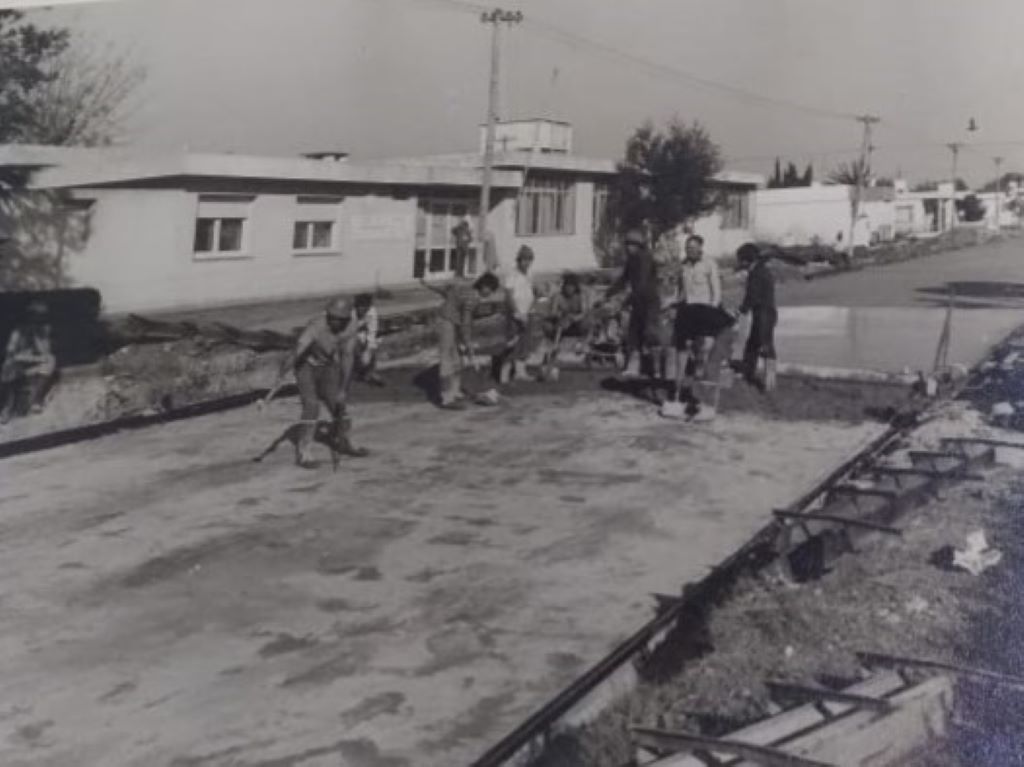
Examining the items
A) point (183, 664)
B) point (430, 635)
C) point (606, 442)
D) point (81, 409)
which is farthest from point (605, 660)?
point (81, 409)

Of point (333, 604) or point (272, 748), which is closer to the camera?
point (272, 748)

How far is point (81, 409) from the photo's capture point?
409 inches

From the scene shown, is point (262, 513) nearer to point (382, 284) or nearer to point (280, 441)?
point (280, 441)

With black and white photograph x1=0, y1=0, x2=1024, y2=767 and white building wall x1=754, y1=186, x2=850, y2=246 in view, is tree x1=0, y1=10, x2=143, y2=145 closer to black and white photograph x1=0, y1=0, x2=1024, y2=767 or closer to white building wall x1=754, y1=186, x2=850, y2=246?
black and white photograph x1=0, y1=0, x2=1024, y2=767

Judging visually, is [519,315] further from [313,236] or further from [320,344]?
[313,236]

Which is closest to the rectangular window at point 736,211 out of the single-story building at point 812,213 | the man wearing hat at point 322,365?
the single-story building at point 812,213

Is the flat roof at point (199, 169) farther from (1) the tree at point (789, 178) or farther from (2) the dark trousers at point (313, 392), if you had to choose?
(1) the tree at point (789, 178)

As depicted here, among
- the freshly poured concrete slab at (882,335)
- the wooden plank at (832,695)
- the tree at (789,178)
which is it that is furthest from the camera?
the tree at (789,178)

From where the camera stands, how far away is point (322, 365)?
23.4 ft

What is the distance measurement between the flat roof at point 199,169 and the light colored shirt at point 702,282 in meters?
8.31

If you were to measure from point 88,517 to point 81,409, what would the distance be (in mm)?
4729

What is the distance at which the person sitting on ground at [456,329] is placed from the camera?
28.0 feet

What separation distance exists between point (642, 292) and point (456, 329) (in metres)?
2.09

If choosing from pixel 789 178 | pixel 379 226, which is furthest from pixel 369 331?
pixel 789 178
